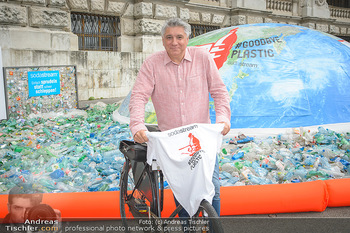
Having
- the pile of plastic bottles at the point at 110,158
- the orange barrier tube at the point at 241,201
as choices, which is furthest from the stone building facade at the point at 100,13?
the orange barrier tube at the point at 241,201

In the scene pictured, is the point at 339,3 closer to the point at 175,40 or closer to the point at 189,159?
the point at 175,40

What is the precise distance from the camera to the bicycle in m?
2.04

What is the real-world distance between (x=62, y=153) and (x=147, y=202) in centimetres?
285

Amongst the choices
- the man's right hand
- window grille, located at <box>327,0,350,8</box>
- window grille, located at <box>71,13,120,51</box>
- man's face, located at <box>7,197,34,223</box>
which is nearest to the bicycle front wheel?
the man's right hand

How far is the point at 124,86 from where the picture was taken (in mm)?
11227

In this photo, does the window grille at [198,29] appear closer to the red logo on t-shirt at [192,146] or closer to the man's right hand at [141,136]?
the man's right hand at [141,136]

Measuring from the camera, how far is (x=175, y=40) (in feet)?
7.47

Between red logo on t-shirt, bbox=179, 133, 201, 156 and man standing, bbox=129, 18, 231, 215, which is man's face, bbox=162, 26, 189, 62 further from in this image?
red logo on t-shirt, bbox=179, 133, 201, 156

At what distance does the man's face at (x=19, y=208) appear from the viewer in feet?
8.50

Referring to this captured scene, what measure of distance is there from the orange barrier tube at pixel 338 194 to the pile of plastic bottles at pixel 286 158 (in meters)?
0.57

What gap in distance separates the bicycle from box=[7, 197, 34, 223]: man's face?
29.6 inches

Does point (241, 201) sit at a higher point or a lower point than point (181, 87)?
lower

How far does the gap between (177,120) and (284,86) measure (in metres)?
3.78

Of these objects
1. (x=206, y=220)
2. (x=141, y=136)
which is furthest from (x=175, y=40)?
(x=206, y=220)
